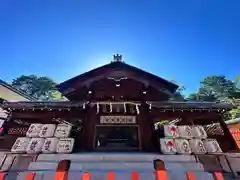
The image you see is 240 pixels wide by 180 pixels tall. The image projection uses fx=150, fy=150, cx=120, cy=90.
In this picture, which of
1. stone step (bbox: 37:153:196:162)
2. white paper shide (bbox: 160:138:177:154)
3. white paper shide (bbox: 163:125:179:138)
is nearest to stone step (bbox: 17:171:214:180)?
stone step (bbox: 37:153:196:162)

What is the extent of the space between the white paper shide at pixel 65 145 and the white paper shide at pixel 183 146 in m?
4.54

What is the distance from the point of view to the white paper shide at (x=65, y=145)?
6.20 meters

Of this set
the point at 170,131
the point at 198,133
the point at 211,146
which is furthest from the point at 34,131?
the point at 211,146

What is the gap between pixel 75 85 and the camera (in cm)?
781

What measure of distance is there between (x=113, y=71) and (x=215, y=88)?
37.2m

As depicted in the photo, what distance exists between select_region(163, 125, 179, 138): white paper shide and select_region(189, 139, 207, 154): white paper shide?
0.70 metres

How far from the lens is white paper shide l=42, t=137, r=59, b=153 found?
20.3 ft

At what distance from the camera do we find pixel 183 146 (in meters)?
6.39

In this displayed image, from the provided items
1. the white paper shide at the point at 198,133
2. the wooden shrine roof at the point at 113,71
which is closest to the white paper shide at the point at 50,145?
the wooden shrine roof at the point at 113,71

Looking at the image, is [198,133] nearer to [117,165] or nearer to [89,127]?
[117,165]

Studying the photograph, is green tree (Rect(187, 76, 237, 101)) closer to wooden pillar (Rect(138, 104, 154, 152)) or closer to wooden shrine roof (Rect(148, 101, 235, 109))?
wooden shrine roof (Rect(148, 101, 235, 109))

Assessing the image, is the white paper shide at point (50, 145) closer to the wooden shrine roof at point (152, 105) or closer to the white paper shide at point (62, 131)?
the white paper shide at point (62, 131)

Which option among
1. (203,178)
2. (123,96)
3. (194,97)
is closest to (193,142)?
(203,178)

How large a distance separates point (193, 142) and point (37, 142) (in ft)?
22.1
